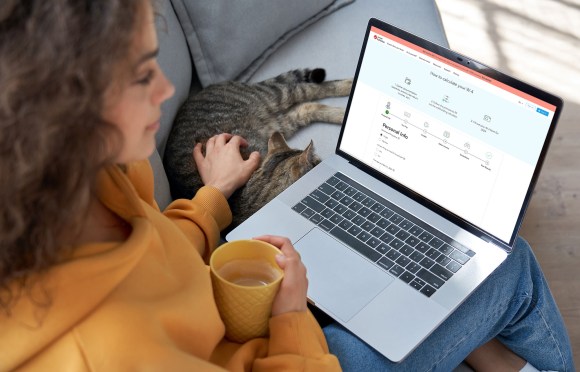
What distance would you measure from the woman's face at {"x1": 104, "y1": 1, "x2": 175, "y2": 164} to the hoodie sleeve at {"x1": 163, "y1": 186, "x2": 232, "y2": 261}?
456 millimetres

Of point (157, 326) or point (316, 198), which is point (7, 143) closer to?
point (157, 326)

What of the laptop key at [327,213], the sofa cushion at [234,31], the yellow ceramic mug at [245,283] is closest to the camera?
the yellow ceramic mug at [245,283]

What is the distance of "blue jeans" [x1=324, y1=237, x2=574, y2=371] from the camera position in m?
1.17

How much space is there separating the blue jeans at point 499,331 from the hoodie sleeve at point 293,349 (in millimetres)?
134

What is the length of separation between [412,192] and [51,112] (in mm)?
854

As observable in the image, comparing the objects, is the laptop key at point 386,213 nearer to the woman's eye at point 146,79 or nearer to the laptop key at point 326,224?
the laptop key at point 326,224

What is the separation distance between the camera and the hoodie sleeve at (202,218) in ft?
4.10

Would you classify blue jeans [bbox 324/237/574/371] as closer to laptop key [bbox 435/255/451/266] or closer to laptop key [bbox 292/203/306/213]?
laptop key [bbox 435/255/451/266]

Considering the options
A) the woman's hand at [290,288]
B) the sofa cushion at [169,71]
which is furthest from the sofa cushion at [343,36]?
the woman's hand at [290,288]

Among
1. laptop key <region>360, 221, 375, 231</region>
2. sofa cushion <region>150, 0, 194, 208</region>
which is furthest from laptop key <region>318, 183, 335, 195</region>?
sofa cushion <region>150, 0, 194, 208</region>

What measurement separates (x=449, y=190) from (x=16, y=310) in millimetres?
821

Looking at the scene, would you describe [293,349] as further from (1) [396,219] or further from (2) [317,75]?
(2) [317,75]

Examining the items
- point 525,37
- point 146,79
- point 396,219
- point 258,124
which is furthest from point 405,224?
point 525,37

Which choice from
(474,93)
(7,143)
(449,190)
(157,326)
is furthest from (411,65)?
(7,143)
